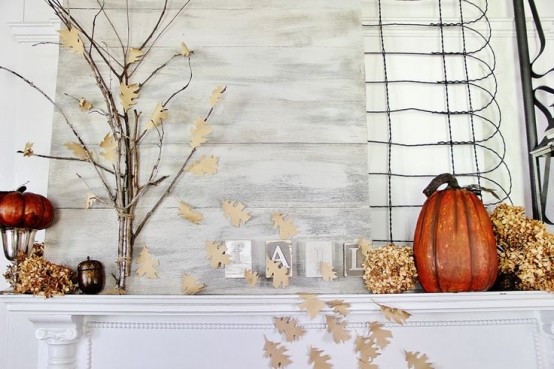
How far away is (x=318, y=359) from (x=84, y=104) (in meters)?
1.00

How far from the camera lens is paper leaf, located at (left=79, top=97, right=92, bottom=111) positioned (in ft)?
4.60

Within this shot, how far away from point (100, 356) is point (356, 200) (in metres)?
0.87

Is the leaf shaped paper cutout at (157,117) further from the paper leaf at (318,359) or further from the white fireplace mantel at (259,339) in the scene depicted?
the paper leaf at (318,359)

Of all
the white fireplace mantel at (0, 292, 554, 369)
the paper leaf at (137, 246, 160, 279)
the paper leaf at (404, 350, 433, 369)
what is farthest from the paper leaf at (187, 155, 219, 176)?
the paper leaf at (404, 350, 433, 369)

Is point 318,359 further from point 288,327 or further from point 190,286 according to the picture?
point 190,286

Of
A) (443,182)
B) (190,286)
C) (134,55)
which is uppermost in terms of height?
(134,55)

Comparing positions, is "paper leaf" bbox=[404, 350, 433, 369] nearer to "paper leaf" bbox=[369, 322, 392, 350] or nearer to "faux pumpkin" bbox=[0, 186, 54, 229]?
"paper leaf" bbox=[369, 322, 392, 350]

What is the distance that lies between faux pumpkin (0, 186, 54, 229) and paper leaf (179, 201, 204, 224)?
38cm

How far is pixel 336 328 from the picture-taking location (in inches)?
52.5

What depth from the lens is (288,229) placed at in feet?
4.50

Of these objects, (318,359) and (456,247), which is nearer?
(456,247)

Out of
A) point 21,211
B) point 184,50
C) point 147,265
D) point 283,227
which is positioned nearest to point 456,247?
point 283,227

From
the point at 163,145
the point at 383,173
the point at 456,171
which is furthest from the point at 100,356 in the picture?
the point at 456,171

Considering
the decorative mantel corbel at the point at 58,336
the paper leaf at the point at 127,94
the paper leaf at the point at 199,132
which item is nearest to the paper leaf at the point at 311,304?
the paper leaf at the point at 199,132
